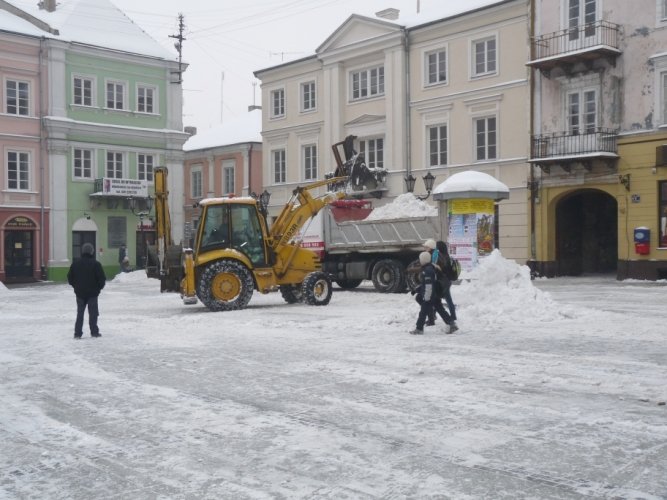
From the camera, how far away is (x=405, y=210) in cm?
2330

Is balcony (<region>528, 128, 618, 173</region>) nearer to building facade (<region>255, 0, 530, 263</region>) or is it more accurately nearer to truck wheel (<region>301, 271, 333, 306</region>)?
building facade (<region>255, 0, 530, 263</region>)

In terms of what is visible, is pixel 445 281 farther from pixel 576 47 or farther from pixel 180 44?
pixel 180 44

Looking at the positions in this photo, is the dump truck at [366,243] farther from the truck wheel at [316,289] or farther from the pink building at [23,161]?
the pink building at [23,161]

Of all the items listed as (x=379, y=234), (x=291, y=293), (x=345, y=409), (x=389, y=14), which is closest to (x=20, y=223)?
(x=389, y=14)

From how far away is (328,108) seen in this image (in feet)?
122

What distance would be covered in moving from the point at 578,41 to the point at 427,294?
18492 mm

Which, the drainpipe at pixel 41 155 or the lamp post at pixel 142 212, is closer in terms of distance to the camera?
the drainpipe at pixel 41 155

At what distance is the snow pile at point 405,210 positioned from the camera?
2270 centimetres

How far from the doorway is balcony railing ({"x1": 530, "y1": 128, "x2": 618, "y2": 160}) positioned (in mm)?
2327

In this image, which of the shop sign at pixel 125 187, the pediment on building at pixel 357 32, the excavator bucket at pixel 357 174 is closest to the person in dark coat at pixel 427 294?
the excavator bucket at pixel 357 174

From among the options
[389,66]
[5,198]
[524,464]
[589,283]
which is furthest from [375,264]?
[5,198]

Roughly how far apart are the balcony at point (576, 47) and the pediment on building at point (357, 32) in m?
7.42

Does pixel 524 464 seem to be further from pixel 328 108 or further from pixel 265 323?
pixel 328 108

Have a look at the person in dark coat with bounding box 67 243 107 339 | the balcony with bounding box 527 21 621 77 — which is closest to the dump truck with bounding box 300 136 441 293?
the balcony with bounding box 527 21 621 77
